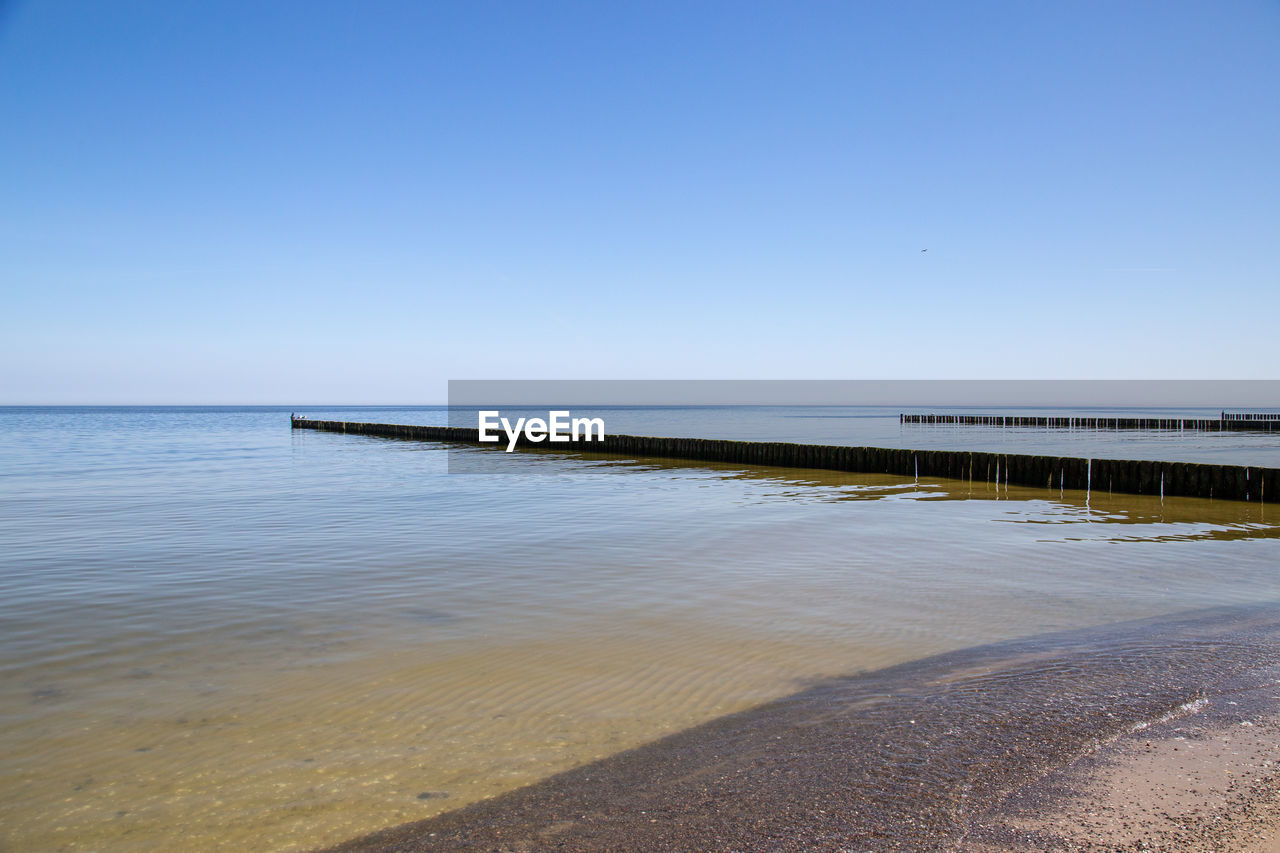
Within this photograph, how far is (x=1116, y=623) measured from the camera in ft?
28.0

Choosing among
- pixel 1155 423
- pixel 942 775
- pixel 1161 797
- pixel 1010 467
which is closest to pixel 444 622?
pixel 942 775

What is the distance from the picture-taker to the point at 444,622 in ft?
29.0

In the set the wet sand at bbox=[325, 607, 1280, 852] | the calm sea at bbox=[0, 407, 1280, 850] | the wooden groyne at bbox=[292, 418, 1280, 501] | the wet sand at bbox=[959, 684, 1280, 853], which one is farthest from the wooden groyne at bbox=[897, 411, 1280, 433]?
the wet sand at bbox=[959, 684, 1280, 853]

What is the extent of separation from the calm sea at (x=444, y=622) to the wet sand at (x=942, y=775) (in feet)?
1.53

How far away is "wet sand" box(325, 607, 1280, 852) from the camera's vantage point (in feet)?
13.5

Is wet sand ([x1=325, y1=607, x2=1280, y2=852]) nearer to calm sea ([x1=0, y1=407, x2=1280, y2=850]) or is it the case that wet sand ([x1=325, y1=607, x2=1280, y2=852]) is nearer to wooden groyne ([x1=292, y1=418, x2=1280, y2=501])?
→ calm sea ([x1=0, y1=407, x2=1280, y2=850])

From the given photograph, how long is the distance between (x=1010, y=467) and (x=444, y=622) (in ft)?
71.9

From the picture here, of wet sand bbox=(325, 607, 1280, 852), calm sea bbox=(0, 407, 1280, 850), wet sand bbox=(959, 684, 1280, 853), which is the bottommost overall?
calm sea bbox=(0, 407, 1280, 850)

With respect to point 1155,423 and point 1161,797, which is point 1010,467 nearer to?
point 1161,797

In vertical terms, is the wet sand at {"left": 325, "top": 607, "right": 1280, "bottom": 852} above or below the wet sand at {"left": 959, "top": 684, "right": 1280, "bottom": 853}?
below

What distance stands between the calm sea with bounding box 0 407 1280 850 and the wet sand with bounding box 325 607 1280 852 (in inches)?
18.4

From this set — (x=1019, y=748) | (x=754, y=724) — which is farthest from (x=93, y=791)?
(x=1019, y=748)

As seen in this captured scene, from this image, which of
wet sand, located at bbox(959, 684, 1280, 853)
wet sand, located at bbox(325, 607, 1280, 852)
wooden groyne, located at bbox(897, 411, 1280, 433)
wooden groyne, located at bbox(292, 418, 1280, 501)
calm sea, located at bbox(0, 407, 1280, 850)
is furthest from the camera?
wooden groyne, located at bbox(897, 411, 1280, 433)

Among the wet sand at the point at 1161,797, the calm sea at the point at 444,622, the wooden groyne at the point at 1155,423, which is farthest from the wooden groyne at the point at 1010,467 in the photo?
the wooden groyne at the point at 1155,423
